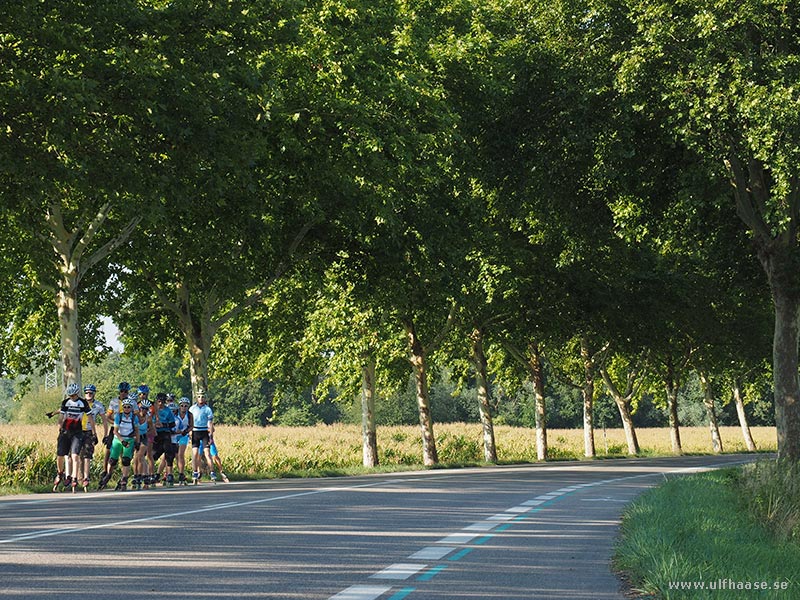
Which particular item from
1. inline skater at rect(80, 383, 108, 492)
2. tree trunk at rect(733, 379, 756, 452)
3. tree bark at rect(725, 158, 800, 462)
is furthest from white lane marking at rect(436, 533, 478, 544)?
tree trunk at rect(733, 379, 756, 452)

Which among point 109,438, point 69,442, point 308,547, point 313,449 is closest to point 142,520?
point 308,547

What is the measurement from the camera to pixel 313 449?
48.7 m

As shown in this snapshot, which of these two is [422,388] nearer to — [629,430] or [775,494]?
[629,430]

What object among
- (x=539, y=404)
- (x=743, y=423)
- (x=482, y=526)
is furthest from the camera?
(x=743, y=423)

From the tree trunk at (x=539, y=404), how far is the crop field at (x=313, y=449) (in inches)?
33.7

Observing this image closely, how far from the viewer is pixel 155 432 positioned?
24.1 m

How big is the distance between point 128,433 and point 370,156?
869cm

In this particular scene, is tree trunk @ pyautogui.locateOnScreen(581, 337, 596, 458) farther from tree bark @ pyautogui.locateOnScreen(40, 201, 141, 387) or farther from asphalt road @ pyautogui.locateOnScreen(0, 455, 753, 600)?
asphalt road @ pyautogui.locateOnScreen(0, 455, 753, 600)

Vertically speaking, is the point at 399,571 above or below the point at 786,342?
below

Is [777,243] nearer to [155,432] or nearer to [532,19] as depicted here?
[532,19]

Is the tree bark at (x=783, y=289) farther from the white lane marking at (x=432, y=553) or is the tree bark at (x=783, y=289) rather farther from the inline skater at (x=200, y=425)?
the white lane marking at (x=432, y=553)

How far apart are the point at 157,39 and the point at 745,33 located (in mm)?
10756

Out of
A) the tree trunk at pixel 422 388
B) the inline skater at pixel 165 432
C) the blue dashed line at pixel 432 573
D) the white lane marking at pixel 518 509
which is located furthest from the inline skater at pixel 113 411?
the tree trunk at pixel 422 388

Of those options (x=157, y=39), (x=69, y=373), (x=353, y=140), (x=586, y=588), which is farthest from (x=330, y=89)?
(x=586, y=588)
